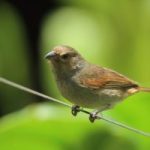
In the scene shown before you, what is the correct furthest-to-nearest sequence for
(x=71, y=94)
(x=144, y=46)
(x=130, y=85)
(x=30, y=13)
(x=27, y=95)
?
(x=30, y=13) → (x=27, y=95) → (x=144, y=46) → (x=130, y=85) → (x=71, y=94)

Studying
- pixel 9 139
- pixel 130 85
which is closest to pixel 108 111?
pixel 130 85

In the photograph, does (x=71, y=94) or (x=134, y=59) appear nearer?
(x=71, y=94)

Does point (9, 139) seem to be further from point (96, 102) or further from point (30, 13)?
point (30, 13)

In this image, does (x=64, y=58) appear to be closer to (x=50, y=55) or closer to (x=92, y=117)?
(x=50, y=55)

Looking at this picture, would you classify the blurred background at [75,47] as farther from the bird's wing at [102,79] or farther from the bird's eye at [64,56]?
the bird's eye at [64,56]

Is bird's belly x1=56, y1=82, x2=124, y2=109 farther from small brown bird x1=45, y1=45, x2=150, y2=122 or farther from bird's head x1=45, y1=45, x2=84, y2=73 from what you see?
bird's head x1=45, y1=45, x2=84, y2=73

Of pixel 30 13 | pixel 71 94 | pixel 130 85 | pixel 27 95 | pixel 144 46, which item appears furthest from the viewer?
pixel 30 13

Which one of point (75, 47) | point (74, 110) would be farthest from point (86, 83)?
point (75, 47)
